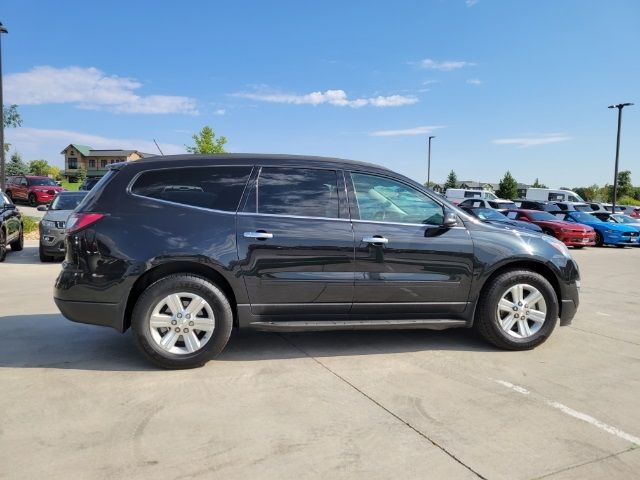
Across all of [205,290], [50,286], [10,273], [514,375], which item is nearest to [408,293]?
[514,375]

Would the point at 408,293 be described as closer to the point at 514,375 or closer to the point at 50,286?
the point at 514,375

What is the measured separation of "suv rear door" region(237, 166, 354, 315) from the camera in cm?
415

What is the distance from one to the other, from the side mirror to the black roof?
70cm

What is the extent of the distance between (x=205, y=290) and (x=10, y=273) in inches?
269

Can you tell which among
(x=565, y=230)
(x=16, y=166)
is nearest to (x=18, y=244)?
(x=565, y=230)

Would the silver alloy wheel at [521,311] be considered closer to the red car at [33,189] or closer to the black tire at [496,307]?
the black tire at [496,307]

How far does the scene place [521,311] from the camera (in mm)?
4684

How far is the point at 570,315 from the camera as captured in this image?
486 centimetres

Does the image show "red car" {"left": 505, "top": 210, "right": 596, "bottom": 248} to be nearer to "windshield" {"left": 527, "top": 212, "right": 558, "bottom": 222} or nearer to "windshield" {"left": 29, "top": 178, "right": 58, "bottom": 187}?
"windshield" {"left": 527, "top": 212, "right": 558, "bottom": 222}

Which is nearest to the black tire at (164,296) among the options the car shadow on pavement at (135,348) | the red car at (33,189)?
the car shadow on pavement at (135,348)

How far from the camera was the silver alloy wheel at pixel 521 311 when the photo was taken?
466cm

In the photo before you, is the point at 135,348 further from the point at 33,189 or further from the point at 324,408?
the point at 33,189

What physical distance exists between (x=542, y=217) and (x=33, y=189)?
26.1m

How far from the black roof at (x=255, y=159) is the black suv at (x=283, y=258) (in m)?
0.02
